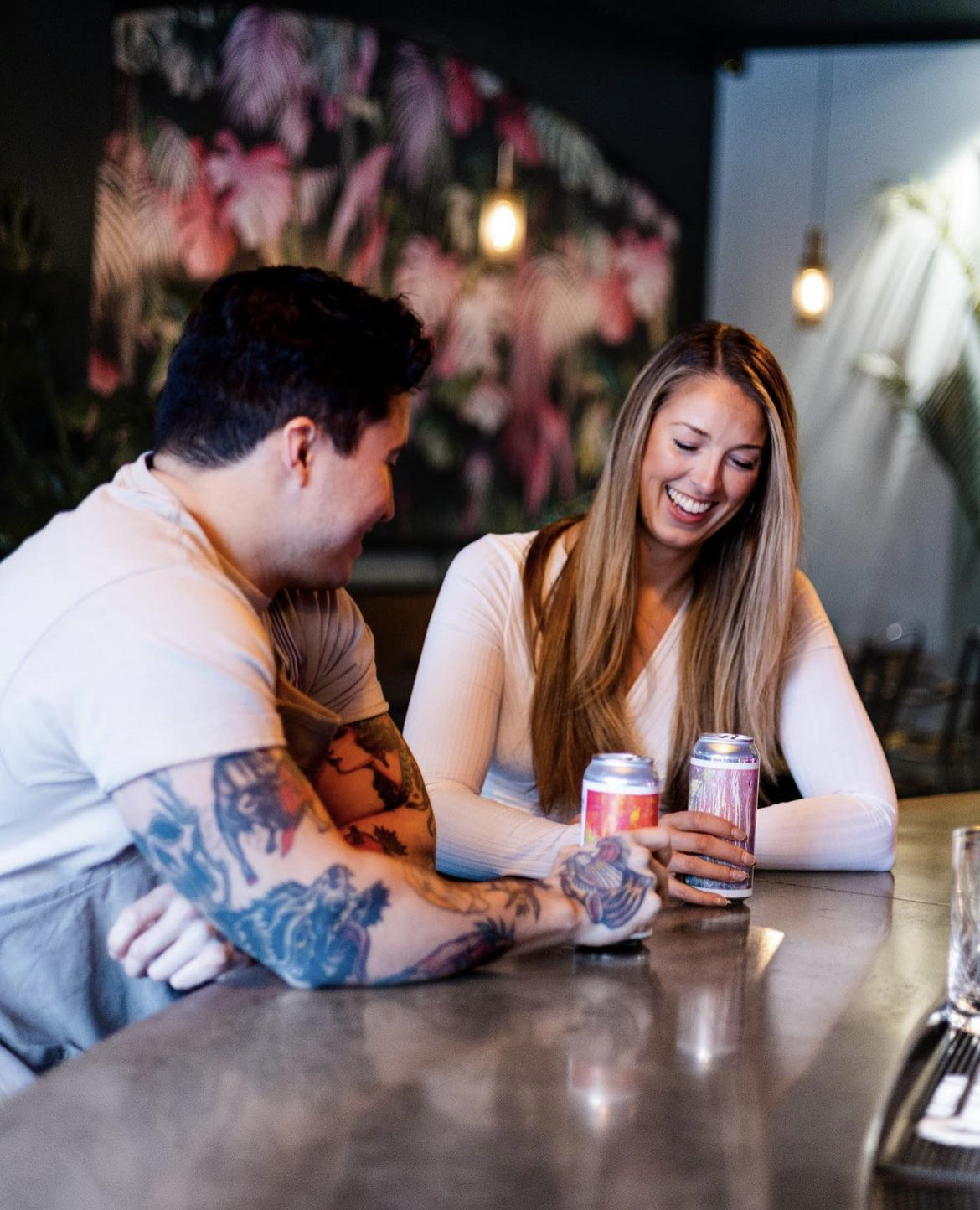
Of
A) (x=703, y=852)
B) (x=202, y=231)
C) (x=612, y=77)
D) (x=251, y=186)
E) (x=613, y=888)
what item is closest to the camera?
(x=613, y=888)

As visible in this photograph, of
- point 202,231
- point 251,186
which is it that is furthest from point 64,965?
point 251,186

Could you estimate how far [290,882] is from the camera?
131 centimetres

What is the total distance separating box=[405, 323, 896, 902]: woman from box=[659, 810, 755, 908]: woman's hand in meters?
0.48

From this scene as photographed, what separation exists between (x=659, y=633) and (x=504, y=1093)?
4.54ft

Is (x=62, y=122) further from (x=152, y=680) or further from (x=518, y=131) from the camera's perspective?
(x=152, y=680)

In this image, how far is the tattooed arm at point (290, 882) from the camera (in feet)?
4.25

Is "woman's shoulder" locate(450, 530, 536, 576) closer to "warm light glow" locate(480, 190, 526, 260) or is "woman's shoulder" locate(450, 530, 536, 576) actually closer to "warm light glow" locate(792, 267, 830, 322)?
"warm light glow" locate(480, 190, 526, 260)

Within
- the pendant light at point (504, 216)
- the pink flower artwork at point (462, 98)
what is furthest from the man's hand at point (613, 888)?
the pink flower artwork at point (462, 98)

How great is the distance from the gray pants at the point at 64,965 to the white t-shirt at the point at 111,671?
0.08ft

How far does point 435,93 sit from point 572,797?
5.12 meters

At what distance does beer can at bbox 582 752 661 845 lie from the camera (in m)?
1.56

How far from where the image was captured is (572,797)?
7.56 ft

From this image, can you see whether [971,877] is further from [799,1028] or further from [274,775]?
[274,775]

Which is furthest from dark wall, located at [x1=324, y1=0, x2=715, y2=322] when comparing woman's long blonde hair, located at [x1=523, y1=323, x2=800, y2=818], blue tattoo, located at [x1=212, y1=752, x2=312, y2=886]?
blue tattoo, located at [x1=212, y1=752, x2=312, y2=886]
